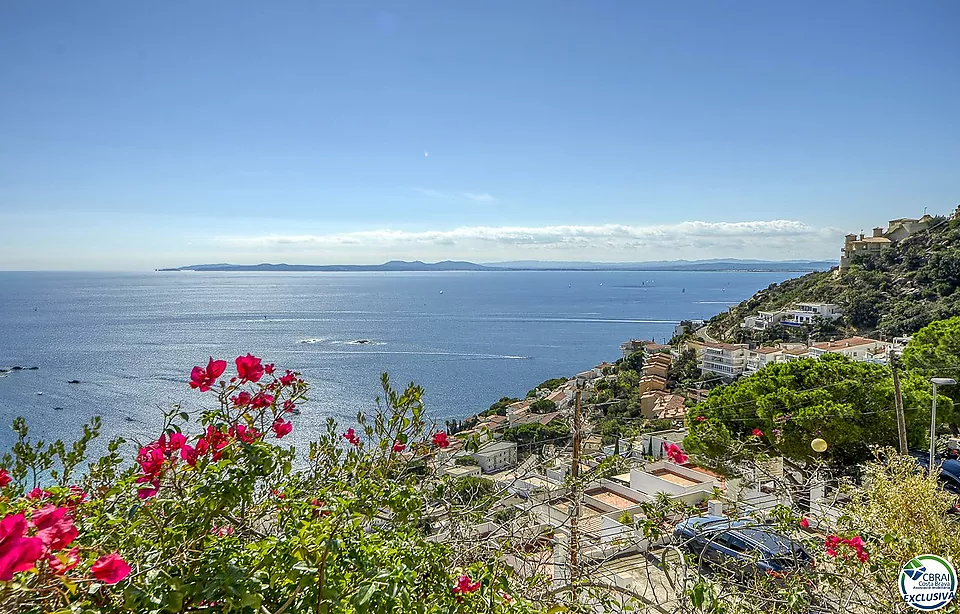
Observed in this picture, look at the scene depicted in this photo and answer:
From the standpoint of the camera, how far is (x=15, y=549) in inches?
29.6

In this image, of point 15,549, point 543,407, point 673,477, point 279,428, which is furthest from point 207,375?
point 543,407

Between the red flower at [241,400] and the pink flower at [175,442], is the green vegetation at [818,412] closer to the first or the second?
the red flower at [241,400]

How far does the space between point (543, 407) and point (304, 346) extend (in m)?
24.9

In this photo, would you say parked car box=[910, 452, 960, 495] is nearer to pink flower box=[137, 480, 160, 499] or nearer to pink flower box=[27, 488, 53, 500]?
pink flower box=[137, 480, 160, 499]

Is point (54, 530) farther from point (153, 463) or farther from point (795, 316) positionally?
point (795, 316)

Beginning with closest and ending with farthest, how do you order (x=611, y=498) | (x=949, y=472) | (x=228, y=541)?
(x=228, y=541) → (x=949, y=472) → (x=611, y=498)

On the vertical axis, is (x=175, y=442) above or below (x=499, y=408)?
above

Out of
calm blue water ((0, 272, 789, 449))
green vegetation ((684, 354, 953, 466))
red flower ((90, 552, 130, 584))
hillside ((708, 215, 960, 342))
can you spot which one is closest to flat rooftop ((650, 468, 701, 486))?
green vegetation ((684, 354, 953, 466))

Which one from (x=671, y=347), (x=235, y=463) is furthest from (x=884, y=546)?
(x=671, y=347)

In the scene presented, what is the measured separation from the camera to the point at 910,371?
11164 mm

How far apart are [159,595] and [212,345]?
4426cm

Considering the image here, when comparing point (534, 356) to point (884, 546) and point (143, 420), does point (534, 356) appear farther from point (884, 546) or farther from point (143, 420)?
point (884, 546)

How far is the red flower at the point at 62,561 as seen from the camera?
0.86m

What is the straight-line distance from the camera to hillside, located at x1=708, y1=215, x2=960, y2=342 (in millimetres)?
30688
